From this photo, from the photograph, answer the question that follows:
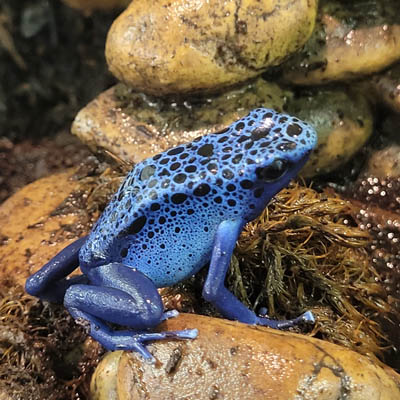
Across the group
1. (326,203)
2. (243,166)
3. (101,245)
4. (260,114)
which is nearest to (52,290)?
(101,245)

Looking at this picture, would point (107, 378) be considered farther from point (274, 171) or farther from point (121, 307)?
point (274, 171)

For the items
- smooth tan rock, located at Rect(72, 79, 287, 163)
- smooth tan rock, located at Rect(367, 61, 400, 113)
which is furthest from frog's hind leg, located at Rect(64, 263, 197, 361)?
smooth tan rock, located at Rect(367, 61, 400, 113)

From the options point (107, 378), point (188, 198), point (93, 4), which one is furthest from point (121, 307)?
point (93, 4)

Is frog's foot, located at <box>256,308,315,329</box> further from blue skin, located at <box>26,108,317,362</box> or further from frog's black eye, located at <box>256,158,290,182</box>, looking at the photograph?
frog's black eye, located at <box>256,158,290,182</box>

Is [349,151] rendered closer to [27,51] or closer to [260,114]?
[260,114]

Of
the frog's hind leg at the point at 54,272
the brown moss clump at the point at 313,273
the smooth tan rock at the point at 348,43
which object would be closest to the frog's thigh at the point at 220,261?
the brown moss clump at the point at 313,273

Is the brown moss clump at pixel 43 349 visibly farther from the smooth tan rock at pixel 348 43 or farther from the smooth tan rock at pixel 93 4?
the smooth tan rock at pixel 93 4
